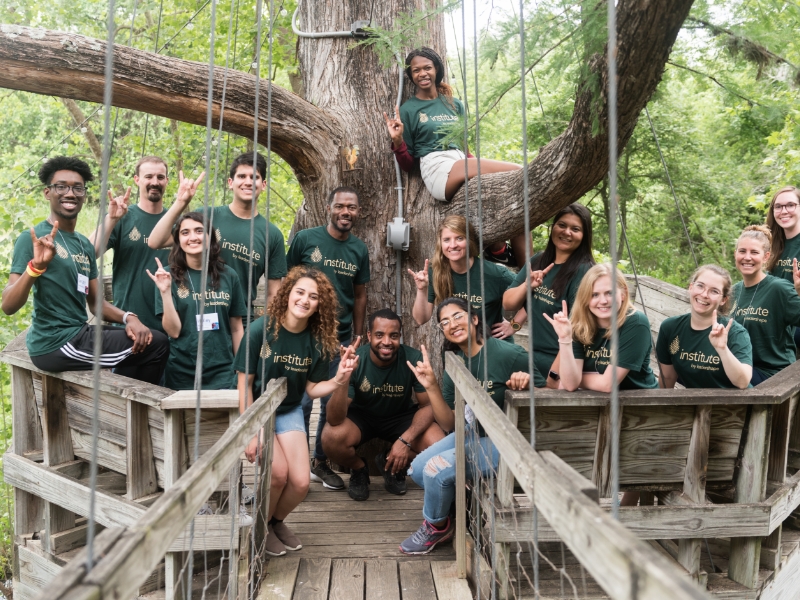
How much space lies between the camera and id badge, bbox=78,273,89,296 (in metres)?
3.61

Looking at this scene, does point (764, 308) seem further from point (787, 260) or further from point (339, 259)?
point (339, 259)

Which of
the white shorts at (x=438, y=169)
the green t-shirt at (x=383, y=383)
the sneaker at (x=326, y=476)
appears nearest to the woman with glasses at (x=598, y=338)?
the green t-shirt at (x=383, y=383)

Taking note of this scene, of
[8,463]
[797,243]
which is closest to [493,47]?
[797,243]

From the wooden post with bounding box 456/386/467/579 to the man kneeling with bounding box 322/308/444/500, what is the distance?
1.73ft

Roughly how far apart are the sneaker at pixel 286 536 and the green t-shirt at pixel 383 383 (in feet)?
2.37

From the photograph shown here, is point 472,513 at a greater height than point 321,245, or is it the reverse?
point 321,245

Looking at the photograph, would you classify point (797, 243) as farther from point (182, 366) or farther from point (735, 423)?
point (182, 366)

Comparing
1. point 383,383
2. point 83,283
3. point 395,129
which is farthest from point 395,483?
point 395,129

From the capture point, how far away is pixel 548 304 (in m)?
3.59

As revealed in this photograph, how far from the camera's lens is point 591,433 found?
3.09 metres

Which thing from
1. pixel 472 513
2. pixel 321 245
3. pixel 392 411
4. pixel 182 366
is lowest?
pixel 472 513

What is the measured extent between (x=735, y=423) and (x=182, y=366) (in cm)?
247

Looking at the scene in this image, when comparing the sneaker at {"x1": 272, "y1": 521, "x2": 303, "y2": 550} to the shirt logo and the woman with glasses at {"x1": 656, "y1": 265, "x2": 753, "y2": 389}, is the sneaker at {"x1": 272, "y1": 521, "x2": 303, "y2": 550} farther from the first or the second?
the woman with glasses at {"x1": 656, "y1": 265, "x2": 753, "y2": 389}

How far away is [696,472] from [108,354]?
2.62 meters
